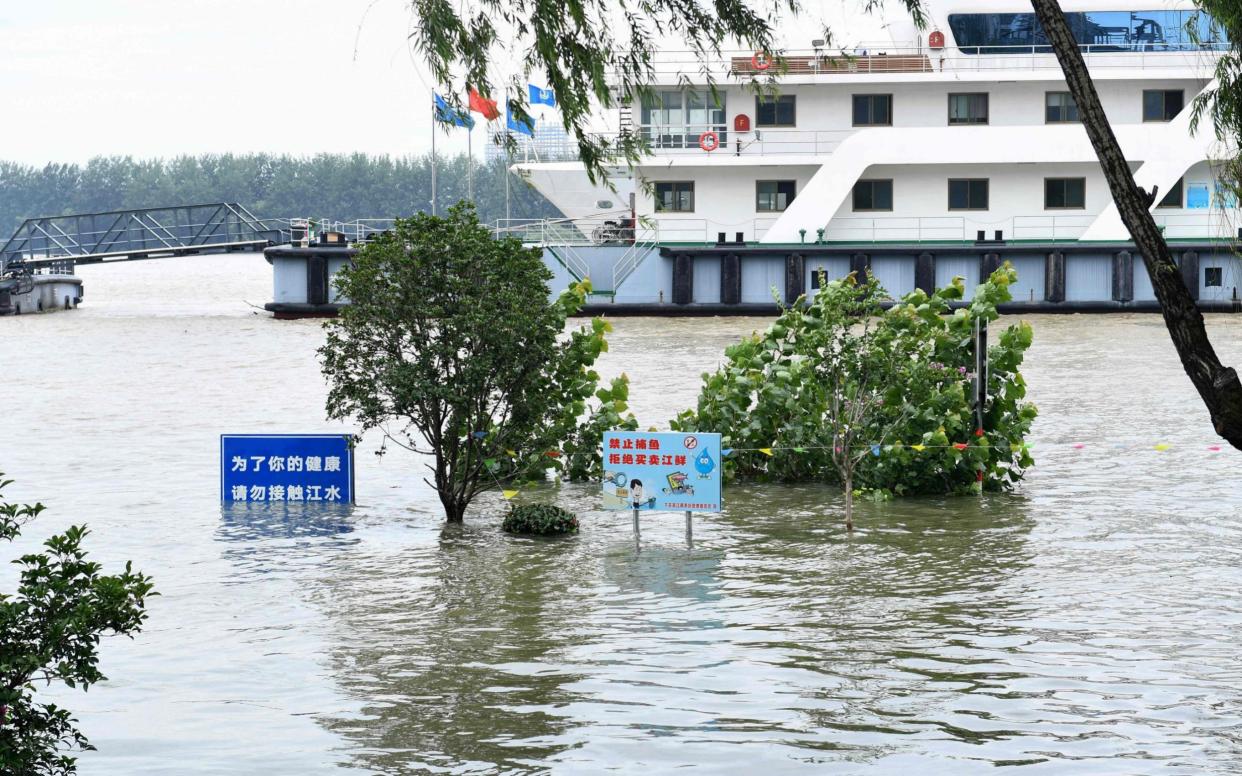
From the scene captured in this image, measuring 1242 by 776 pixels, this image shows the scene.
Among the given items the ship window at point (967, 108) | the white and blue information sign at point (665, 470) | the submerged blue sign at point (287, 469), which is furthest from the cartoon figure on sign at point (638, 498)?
the ship window at point (967, 108)

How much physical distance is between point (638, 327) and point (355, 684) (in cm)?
3366

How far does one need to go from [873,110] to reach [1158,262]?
128 feet

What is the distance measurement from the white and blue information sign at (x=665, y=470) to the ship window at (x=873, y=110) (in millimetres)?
35090

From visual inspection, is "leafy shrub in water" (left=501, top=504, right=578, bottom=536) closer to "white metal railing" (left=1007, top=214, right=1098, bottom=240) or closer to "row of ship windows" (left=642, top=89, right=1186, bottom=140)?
"row of ship windows" (left=642, top=89, right=1186, bottom=140)

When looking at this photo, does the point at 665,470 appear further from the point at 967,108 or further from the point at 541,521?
the point at 967,108

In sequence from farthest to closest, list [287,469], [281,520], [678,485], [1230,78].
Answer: [287,469]
[281,520]
[678,485]
[1230,78]

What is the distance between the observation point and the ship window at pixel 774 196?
155ft

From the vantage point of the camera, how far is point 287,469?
1611cm

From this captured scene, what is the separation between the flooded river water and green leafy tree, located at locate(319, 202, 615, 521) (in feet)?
3.07

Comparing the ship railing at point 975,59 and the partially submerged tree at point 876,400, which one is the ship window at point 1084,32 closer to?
the ship railing at point 975,59

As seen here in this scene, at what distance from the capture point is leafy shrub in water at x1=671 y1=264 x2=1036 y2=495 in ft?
50.6

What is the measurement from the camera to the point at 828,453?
54.3 feet

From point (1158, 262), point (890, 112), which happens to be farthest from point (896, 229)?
point (1158, 262)

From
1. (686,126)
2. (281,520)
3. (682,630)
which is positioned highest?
(686,126)
